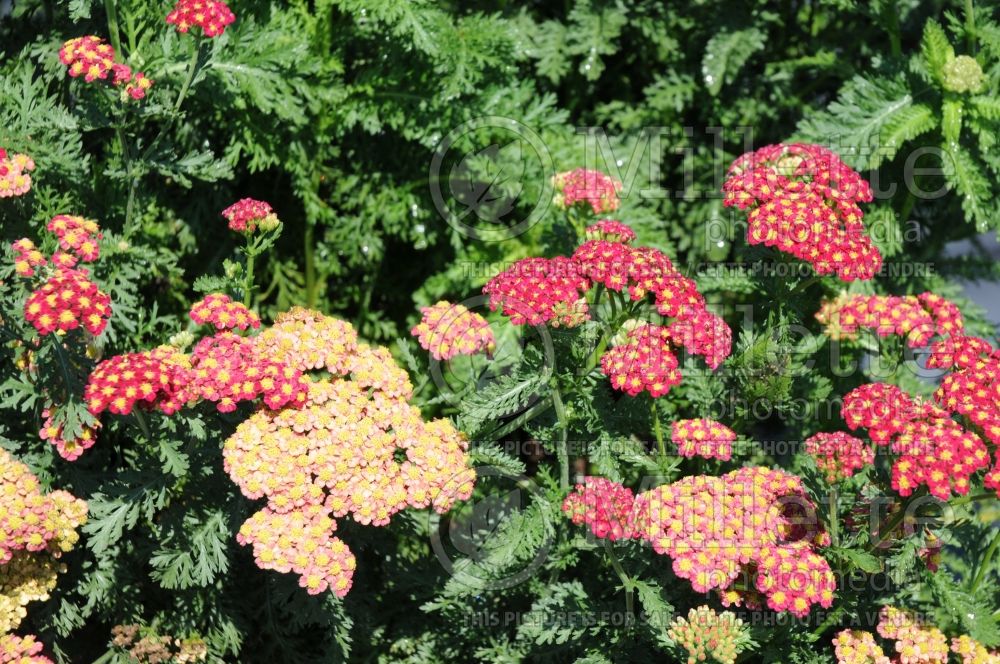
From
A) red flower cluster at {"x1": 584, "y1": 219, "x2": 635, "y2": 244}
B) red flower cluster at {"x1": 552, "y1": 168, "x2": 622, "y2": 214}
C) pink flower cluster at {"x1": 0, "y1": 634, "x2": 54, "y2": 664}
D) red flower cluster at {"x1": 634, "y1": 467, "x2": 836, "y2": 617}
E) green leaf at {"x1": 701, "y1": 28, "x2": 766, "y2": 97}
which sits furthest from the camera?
green leaf at {"x1": 701, "y1": 28, "x2": 766, "y2": 97}

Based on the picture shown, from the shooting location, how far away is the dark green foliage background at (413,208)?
3.33 m

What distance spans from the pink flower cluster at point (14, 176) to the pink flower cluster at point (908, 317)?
2.54 m

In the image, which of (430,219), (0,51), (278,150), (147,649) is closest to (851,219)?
(430,219)

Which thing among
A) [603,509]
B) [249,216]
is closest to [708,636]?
[603,509]

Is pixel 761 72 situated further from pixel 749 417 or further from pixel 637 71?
pixel 749 417

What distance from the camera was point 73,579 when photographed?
349 centimetres

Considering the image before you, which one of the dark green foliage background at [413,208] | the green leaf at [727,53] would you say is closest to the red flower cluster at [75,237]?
the dark green foliage background at [413,208]

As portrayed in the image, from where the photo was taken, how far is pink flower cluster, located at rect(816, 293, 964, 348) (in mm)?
3307

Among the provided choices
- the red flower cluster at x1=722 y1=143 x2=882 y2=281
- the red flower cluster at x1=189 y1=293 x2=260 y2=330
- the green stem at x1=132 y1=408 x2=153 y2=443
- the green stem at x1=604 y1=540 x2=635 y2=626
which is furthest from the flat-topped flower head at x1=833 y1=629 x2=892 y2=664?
the green stem at x1=132 y1=408 x2=153 y2=443

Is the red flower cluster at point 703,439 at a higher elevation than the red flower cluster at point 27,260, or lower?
lower

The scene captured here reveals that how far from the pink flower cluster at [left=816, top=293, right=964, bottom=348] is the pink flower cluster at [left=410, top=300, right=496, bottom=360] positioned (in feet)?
3.77

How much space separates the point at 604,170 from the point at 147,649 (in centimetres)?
253

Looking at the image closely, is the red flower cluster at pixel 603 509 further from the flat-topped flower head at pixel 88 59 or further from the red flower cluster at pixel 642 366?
the flat-topped flower head at pixel 88 59

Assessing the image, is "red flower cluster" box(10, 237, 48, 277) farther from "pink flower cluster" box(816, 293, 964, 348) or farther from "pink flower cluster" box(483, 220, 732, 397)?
"pink flower cluster" box(816, 293, 964, 348)
